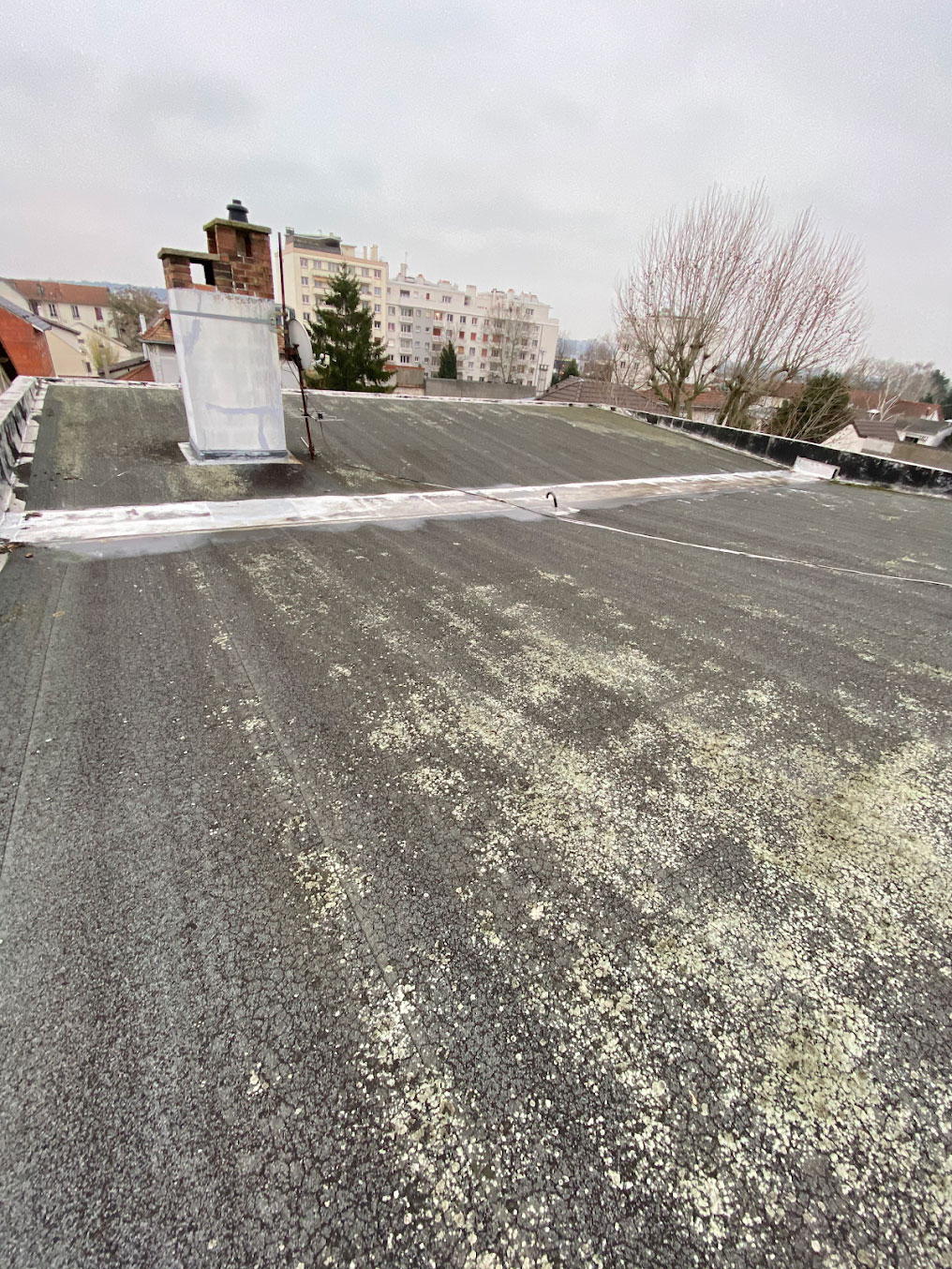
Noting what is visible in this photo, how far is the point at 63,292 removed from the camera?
55.5m

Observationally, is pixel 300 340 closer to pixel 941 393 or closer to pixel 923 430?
pixel 923 430

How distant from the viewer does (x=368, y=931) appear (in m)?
1.47

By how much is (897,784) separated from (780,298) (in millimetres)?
17447

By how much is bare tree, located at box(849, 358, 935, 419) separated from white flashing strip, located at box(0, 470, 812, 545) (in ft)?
119

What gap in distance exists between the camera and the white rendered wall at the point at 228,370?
5699 mm

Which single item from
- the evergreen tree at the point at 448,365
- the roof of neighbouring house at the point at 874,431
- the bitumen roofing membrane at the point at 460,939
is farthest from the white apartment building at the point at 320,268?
the bitumen roofing membrane at the point at 460,939

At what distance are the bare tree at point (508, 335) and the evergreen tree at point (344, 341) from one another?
34344 millimetres

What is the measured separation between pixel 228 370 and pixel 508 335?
58089mm

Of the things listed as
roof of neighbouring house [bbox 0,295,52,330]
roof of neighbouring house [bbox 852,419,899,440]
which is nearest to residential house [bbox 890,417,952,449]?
roof of neighbouring house [bbox 852,419,899,440]

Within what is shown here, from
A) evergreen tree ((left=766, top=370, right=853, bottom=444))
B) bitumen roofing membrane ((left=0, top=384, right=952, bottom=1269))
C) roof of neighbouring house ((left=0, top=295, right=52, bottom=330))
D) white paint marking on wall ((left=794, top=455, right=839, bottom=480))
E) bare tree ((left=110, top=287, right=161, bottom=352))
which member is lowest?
bitumen roofing membrane ((left=0, top=384, right=952, bottom=1269))

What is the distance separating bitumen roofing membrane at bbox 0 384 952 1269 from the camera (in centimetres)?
100

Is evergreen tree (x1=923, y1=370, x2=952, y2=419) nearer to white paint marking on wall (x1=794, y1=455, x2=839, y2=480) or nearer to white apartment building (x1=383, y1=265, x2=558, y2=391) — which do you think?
white apartment building (x1=383, y1=265, x2=558, y2=391)

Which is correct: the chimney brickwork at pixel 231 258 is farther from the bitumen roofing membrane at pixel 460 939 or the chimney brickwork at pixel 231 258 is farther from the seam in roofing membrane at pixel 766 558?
the seam in roofing membrane at pixel 766 558

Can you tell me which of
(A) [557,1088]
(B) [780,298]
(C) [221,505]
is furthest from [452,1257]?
(B) [780,298]
